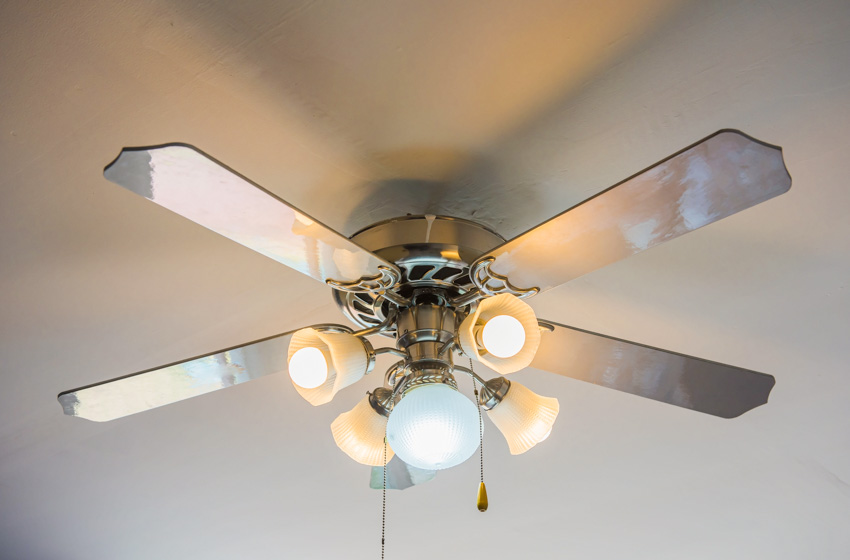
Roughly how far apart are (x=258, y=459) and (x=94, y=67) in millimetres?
979

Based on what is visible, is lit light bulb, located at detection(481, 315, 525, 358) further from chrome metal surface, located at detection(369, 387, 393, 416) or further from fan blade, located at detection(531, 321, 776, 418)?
chrome metal surface, located at detection(369, 387, 393, 416)

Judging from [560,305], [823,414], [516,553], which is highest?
[560,305]

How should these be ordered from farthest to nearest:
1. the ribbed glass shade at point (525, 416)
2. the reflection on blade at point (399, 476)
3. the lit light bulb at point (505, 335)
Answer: the reflection on blade at point (399, 476), the ribbed glass shade at point (525, 416), the lit light bulb at point (505, 335)

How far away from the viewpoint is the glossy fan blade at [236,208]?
0.67m

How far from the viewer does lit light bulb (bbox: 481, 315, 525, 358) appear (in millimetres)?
815

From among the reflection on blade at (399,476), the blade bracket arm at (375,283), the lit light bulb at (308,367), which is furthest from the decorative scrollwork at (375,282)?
the reflection on blade at (399,476)

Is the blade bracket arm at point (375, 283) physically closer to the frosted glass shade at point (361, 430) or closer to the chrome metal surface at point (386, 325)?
the chrome metal surface at point (386, 325)

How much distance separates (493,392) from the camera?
3.12 ft

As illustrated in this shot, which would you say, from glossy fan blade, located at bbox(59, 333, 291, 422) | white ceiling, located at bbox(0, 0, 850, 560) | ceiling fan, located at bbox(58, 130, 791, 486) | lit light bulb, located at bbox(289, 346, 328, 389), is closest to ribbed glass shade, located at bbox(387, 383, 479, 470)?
ceiling fan, located at bbox(58, 130, 791, 486)

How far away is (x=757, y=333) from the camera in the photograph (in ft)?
4.19

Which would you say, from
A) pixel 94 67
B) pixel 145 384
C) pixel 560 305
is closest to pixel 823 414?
pixel 560 305

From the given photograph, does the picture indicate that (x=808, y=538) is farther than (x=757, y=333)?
Yes

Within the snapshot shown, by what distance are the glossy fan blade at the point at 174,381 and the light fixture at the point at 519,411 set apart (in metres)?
0.30

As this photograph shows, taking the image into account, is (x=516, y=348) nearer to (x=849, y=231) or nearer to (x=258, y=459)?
(x=849, y=231)
